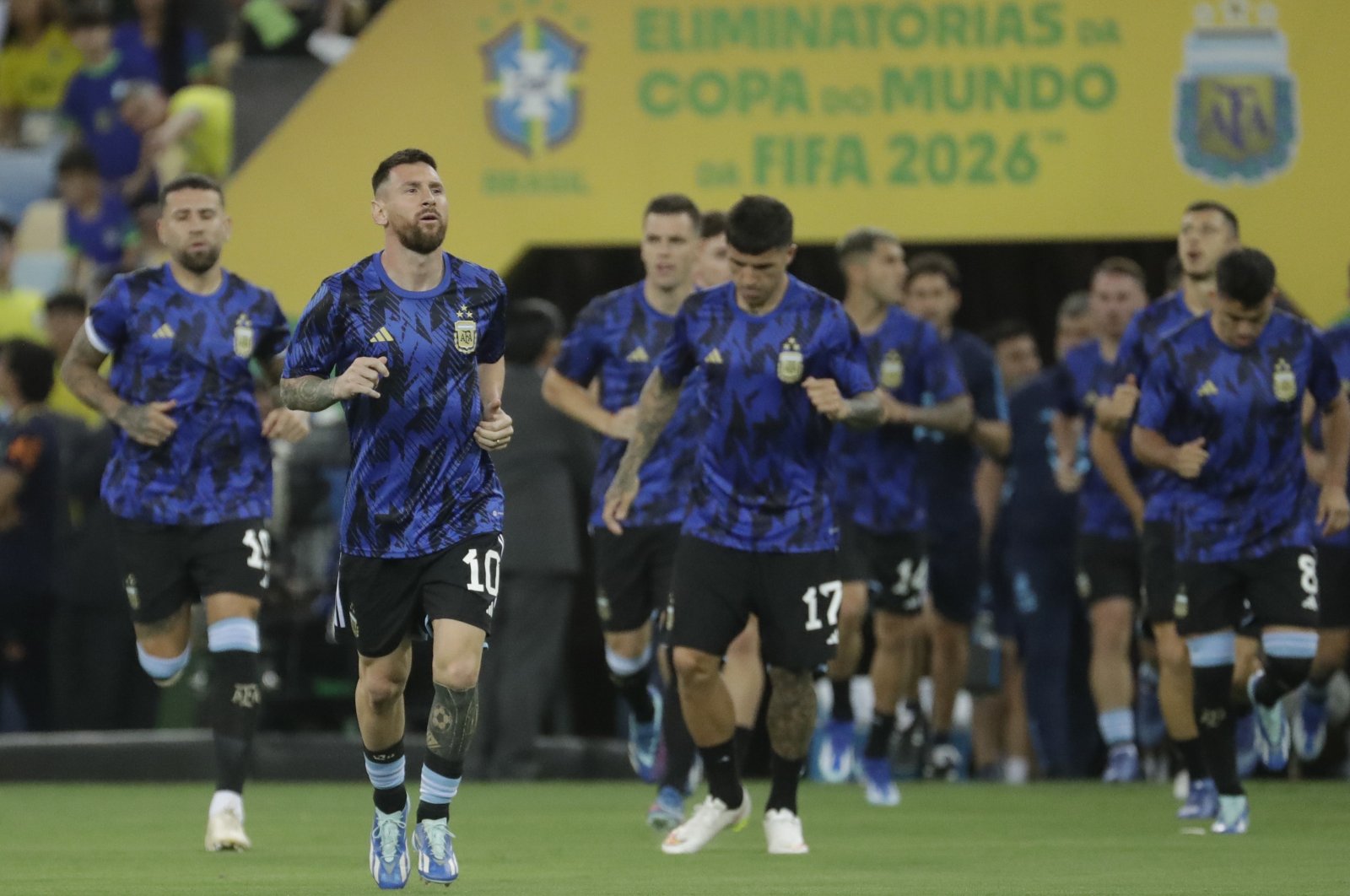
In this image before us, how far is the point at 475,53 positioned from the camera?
16.1 meters

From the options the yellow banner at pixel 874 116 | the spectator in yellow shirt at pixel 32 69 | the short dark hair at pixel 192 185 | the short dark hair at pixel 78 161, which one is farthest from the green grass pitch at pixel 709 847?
the spectator in yellow shirt at pixel 32 69

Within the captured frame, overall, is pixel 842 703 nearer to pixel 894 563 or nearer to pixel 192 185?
pixel 894 563

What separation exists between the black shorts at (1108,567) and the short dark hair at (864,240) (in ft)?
7.31

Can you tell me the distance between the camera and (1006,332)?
17000 mm

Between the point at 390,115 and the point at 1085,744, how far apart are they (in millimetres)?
6024

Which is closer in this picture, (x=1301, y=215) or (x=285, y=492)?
(x=1301, y=215)

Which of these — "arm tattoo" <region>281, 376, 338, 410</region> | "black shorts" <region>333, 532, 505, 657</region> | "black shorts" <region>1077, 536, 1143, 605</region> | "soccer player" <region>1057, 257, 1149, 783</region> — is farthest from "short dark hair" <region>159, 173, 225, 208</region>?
"black shorts" <region>1077, 536, 1143, 605</region>

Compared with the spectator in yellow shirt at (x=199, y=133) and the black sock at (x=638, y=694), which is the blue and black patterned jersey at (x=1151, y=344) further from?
the spectator in yellow shirt at (x=199, y=133)

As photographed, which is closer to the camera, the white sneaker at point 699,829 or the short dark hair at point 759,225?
the short dark hair at point 759,225

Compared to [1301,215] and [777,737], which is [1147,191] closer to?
[1301,215]

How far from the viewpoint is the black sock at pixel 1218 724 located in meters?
11.6

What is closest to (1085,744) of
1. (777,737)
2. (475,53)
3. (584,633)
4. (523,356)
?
(584,633)

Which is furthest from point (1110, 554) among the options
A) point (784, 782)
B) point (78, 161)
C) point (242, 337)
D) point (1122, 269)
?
point (78, 161)

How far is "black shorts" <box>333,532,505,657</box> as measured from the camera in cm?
883
